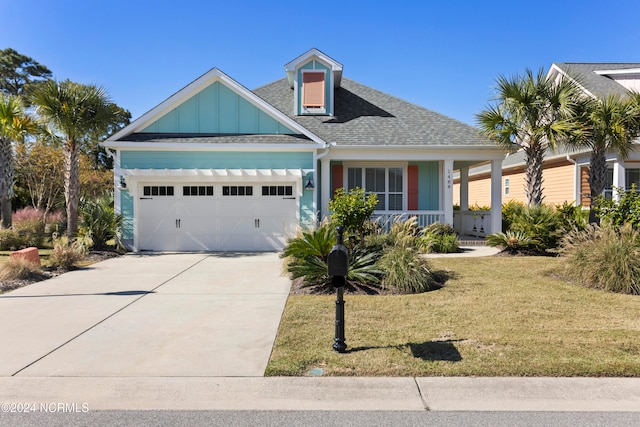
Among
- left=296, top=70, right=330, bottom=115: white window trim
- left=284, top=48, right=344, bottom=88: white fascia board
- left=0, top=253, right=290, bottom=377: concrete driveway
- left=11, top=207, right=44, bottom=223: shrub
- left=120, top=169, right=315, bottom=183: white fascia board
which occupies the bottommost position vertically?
left=0, top=253, right=290, bottom=377: concrete driveway

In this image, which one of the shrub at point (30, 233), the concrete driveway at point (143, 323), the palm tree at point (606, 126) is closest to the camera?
the concrete driveway at point (143, 323)

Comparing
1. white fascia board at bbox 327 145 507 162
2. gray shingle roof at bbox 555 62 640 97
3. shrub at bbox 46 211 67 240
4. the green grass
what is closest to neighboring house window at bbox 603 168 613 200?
gray shingle roof at bbox 555 62 640 97

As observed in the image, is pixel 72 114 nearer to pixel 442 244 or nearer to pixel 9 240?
pixel 9 240

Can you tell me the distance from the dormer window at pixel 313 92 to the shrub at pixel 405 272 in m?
9.45

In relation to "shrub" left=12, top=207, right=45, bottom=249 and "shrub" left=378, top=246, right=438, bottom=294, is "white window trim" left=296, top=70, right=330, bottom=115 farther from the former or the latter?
"shrub" left=12, top=207, right=45, bottom=249

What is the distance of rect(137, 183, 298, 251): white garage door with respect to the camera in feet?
45.7

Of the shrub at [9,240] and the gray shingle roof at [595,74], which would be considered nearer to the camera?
the shrub at [9,240]

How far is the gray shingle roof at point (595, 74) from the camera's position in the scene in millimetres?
18761

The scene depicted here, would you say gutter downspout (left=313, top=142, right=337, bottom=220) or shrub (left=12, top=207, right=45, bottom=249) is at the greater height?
gutter downspout (left=313, top=142, right=337, bottom=220)

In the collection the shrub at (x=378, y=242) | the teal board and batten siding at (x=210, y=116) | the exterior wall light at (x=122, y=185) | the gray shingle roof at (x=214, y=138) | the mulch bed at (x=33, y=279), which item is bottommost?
the mulch bed at (x=33, y=279)

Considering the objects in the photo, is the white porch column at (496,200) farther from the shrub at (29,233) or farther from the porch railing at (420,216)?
the shrub at (29,233)

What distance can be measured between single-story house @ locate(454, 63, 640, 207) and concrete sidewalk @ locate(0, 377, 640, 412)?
1335 cm

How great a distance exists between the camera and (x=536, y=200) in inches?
542

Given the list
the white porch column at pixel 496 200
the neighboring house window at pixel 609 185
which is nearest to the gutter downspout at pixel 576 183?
the neighboring house window at pixel 609 185
